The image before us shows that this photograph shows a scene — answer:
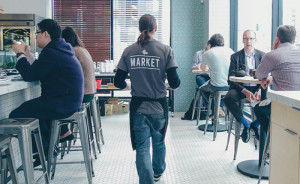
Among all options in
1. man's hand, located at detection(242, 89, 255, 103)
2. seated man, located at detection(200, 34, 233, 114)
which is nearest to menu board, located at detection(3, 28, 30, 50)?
seated man, located at detection(200, 34, 233, 114)

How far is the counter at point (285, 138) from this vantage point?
2025mm

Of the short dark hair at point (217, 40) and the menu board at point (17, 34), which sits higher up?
the menu board at point (17, 34)

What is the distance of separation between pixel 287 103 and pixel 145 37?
3.98 feet

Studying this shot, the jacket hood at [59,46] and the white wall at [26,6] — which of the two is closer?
the jacket hood at [59,46]

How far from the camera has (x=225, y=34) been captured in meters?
6.71

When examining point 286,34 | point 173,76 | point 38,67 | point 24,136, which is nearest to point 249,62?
point 286,34

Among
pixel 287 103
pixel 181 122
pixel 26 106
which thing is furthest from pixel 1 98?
pixel 181 122

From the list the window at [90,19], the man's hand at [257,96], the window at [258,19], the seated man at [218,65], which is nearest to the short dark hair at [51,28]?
the man's hand at [257,96]

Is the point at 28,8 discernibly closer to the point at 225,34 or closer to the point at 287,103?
the point at 225,34

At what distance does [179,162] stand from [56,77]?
1.78 meters

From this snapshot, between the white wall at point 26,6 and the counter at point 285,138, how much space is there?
5.99m

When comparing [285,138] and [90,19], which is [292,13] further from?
[90,19]

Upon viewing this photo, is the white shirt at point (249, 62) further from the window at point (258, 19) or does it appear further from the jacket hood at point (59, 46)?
the jacket hood at point (59, 46)

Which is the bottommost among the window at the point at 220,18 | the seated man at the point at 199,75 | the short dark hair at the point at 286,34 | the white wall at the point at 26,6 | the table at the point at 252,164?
the table at the point at 252,164
